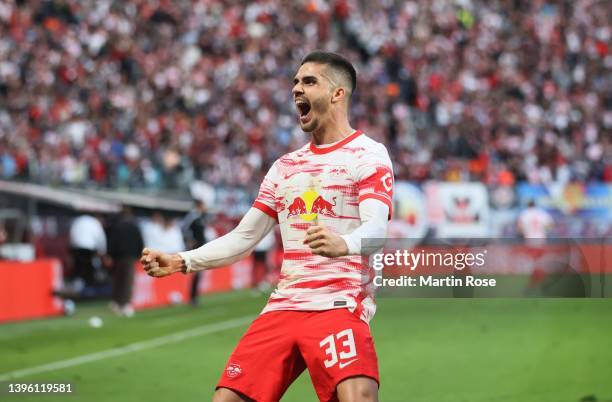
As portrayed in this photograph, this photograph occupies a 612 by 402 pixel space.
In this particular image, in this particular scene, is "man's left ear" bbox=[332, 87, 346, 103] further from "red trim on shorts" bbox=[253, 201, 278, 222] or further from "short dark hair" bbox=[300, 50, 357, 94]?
"red trim on shorts" bbox=[253, 201, 278, 222]

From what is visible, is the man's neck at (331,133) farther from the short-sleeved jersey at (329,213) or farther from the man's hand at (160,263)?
the man's hand at (160,263)

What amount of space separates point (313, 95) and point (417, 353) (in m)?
8.44

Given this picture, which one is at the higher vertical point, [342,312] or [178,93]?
[178,93]

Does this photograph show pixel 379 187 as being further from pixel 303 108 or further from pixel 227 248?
pixel 227 248

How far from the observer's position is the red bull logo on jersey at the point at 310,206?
535 centimetres

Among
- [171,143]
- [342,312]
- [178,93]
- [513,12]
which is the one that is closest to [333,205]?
[342,312]

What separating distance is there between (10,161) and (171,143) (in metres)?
5.37

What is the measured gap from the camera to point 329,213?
17.5 feet

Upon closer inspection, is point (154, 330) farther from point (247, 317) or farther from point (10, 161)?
point (10, 161)

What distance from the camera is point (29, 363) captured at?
13.3 m

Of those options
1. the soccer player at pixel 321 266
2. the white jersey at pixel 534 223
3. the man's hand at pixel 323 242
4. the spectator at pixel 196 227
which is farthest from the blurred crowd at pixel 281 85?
the man's hand at pixel 323 242

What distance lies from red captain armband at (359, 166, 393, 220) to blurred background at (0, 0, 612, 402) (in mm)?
15181

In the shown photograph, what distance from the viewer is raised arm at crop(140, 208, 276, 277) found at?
5633mm

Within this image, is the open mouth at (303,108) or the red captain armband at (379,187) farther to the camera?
the open mouth at (303,108)
